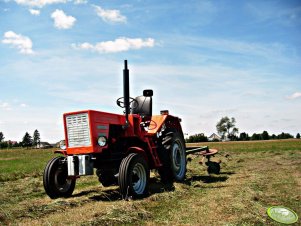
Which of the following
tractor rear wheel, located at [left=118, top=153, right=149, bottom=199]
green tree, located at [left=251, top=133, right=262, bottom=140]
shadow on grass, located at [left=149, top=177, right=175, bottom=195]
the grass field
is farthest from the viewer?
green tree, located at [left=251, top=133, right=262, bottom=140]

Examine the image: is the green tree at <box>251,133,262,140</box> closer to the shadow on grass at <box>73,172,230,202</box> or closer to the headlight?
the shadow on grass at <box>73,172,230,202</box>

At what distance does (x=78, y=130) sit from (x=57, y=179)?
1.16 meters

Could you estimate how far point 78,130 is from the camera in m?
6.65

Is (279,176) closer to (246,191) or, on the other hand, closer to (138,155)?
(246,191)

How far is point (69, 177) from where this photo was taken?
22.9 ft

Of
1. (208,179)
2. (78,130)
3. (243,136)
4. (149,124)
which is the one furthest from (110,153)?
(243,136)

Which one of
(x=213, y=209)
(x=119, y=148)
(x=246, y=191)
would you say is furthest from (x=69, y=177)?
(x=246, y=191)

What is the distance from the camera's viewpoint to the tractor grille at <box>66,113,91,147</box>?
654 cm

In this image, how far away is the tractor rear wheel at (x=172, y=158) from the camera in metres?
8.38

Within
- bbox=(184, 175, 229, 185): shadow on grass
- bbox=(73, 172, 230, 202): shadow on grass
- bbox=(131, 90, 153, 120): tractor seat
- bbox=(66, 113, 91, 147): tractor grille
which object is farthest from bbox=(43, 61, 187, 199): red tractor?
bbox=(184, 175, 229, 185): shadow on grass

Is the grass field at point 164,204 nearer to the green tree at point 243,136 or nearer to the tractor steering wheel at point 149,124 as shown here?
the tractor steering wheel at point 149,124

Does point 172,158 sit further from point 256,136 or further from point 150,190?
point 256,136

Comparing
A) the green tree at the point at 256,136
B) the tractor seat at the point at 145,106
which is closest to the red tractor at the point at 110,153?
the tractor seat at the point at 145,106

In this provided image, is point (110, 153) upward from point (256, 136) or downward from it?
downward
